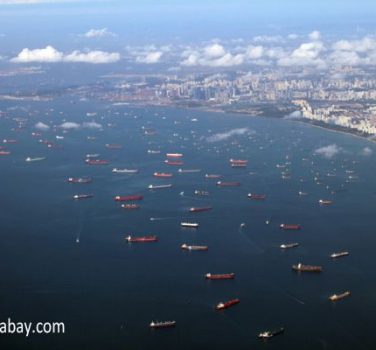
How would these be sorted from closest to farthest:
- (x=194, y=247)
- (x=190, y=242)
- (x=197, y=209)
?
(x=194, y=247)
(x=190, y=242)
(x=197, y=209)

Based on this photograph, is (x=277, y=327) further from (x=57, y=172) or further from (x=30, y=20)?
(x=30, y=20)

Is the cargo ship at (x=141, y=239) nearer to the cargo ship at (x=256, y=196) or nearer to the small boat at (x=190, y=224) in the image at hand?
the small boat at (x=190, y=224)

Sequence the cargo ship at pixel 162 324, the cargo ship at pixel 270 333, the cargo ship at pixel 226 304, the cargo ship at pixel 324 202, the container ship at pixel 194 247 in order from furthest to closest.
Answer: the cargo ship at pixel 324 202 → the container ship at pixel 194 247 → the cargo ship at pixel 226 304 → the cargo ship at pixel 162 324 → the cargo ship at pixel 270 333

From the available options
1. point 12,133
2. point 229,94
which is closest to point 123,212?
point 12,133

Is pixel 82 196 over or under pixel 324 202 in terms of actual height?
over

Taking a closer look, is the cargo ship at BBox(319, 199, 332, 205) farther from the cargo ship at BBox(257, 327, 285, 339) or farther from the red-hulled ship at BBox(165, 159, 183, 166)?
the cargo ship at BBox(257, 327, 285, 339)

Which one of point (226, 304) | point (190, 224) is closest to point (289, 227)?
point (190, 224)

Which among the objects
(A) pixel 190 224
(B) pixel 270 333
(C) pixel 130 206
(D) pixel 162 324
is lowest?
(B) pixel 270 333

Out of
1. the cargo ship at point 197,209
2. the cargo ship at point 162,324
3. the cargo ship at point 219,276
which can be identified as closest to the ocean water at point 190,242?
the cargo ship at point 162,324

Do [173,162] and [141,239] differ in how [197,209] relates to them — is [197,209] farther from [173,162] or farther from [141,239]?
[173,162]
